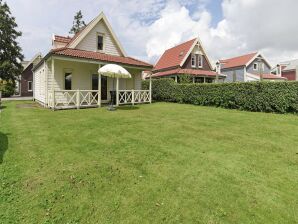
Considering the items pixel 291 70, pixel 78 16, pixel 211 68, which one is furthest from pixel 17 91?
pixel 291 70

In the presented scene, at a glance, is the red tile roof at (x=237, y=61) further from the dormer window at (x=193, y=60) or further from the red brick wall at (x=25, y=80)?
the red brick wall at (x=25, y=80)

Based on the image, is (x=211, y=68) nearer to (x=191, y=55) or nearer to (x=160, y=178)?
(x=191, y=55)

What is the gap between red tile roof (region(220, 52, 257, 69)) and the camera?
36.8 metres

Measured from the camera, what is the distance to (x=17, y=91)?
140 ft

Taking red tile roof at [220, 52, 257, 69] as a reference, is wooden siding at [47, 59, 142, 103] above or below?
below

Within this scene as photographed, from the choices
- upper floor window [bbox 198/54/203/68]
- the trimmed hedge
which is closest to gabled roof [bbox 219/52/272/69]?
upper floor window [bbox 198/54/203/68]

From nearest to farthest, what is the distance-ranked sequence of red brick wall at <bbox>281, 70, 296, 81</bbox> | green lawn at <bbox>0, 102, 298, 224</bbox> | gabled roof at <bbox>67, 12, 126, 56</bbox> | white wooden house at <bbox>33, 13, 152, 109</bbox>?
1. green lawn at <bbox>0, 102, 298, 224</bbox>
2. white wooden house at <bbox>33, 13, 152, 109</bbox>
3. gabled roof at <bbox>67, 12, 126, 56</bbox>
4. red brick wall at <bbox>281, 70, 296, 81</bbox>

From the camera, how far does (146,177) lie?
4164 millimetres

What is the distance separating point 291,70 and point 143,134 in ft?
171

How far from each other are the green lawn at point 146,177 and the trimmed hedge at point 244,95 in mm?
5898

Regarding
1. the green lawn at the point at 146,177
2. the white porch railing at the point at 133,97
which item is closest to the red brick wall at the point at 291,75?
the white porch railing at the point at 133,97

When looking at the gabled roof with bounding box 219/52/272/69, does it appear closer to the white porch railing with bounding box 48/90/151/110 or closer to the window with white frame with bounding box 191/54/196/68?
the window with white frame with bounding box 191/54/196/68

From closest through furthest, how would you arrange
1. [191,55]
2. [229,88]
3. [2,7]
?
[229,88] → [191,55] → [2,7]

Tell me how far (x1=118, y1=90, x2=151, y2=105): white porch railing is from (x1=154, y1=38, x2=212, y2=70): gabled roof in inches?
438
